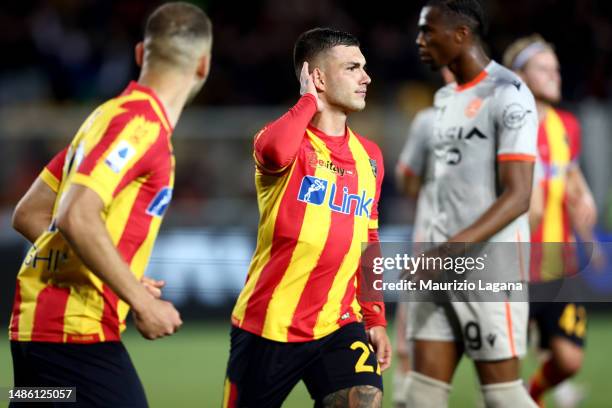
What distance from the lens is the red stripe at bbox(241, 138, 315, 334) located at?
179 inches

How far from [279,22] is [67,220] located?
481 inches

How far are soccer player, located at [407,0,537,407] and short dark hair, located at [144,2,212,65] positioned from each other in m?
1.43

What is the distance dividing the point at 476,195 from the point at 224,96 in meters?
9.47

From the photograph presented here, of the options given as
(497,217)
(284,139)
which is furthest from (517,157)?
(284,139)

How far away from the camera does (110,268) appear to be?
375 cm

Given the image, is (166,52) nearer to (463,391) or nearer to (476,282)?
(476,282)

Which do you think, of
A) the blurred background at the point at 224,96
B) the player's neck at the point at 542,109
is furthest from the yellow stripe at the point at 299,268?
the blurred background at the point at 224,96

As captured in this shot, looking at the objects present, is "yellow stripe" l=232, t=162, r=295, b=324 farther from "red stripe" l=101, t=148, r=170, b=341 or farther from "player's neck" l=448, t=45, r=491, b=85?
"player's neck" l=448, t=45, r=491, b=85

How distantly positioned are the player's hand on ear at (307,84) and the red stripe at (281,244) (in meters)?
0.19

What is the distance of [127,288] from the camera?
377 cm

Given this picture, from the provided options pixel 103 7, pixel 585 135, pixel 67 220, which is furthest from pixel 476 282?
pixel 103 7

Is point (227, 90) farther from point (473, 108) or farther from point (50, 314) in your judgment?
point (50, 314)

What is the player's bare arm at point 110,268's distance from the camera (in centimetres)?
374

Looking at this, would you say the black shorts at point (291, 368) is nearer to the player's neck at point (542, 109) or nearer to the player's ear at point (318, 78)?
the player's ear at point (318, 78)
